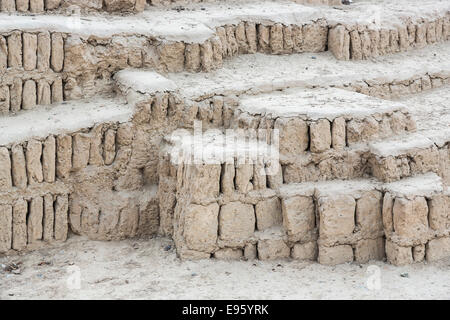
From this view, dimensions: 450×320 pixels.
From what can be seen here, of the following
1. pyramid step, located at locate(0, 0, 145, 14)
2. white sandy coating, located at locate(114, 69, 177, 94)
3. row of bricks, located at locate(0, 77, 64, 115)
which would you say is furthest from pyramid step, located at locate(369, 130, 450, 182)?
pyramid step, located at locate(0, 0, 145, 14)

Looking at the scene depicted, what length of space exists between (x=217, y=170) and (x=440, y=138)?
2494 mm

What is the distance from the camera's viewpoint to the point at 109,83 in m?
8.23

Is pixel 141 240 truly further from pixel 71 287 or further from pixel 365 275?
pixel 365 275

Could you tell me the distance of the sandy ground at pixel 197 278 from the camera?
6410mm

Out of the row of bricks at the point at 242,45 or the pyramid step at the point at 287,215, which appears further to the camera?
the row of bricks at the point at 242,45

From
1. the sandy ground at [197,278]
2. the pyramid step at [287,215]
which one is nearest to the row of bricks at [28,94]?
the sandy ground at [197,278]

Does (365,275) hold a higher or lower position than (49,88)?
lower

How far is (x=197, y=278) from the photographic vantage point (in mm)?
6691

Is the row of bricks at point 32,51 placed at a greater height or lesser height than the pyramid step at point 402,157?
greater

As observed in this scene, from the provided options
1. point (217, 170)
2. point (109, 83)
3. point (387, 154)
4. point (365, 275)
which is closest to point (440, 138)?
point (387, 154)

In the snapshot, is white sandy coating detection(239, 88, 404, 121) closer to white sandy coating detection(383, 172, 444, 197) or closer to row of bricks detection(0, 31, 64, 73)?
white sandy coating detection(383, 172, 444, 197)

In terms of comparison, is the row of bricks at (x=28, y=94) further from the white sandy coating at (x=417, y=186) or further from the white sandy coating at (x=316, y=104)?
the white sandy coating at (x=417, y=186)

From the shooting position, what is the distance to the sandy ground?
6.41 metres

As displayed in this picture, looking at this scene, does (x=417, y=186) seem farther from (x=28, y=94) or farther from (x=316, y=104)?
(x=28, y=94)
